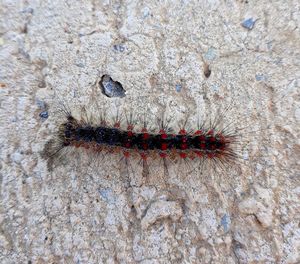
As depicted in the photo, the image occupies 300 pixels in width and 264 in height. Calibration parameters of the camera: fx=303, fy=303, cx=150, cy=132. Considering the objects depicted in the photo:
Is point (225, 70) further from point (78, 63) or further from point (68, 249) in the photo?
point (68, 249)

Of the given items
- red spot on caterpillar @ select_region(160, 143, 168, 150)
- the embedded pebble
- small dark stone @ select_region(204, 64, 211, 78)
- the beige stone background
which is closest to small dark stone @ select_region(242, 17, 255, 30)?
the beige stone background

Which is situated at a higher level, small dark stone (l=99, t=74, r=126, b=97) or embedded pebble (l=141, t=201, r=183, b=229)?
small dark stone (l=99, t=74, r=126, b=97)

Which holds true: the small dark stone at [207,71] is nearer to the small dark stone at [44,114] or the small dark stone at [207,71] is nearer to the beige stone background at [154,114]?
the beige stone background at [154,114]

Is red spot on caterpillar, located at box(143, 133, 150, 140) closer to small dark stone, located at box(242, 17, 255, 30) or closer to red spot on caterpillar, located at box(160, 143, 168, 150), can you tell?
red spot on caterpillar, located at box(160, 143, 168, 150)

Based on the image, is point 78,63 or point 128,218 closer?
point 128,218

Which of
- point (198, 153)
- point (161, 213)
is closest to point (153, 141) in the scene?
point (198, 153)

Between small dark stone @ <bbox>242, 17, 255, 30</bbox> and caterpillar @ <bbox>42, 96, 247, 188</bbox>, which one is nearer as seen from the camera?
caterpillar @ <bbox>42, 96, 247, 188</bbox>

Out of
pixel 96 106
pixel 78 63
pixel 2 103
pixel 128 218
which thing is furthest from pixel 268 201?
pixel 2 103

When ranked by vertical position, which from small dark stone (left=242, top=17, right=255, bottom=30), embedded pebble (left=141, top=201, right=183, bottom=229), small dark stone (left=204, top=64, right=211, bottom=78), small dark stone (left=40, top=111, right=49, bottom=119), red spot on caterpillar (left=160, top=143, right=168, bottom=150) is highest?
small dark stone (left=242, top=17, right=255, bottom=30)

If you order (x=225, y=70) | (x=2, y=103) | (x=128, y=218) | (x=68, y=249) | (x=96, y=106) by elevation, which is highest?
(x=225, y=70)
